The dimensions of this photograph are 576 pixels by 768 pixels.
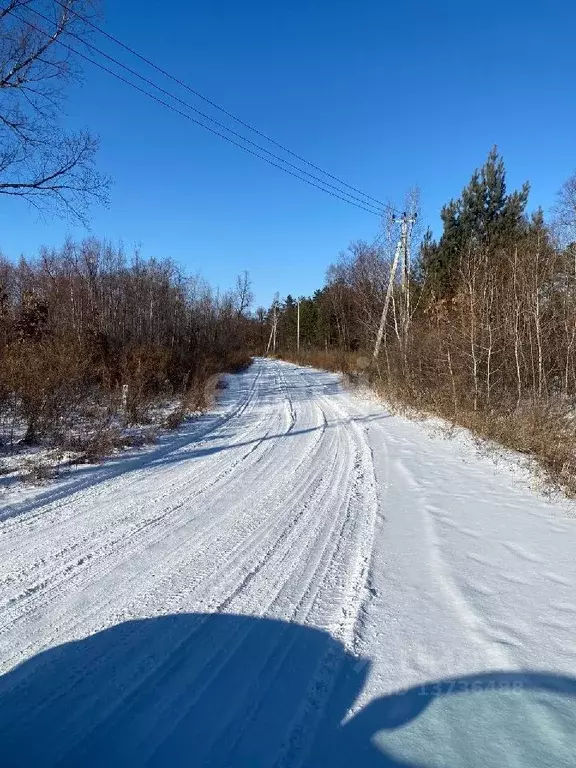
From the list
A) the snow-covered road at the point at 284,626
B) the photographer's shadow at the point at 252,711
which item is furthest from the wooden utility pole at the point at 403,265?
the photographer's shadow at the point at 252,711

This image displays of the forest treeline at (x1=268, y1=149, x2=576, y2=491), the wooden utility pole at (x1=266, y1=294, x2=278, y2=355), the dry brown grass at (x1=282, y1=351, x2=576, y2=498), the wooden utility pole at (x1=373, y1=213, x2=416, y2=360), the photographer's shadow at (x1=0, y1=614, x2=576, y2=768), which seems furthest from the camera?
the wooden utility pole at (x1=266, y1=294, x2=278, y2=355)

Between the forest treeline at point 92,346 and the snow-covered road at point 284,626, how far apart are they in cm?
333

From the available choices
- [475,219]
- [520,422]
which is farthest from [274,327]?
[520,422]

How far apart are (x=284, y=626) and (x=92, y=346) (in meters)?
16.3

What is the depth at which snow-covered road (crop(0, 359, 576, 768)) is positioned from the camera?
2268 mm

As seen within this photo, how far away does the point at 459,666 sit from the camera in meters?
2.81

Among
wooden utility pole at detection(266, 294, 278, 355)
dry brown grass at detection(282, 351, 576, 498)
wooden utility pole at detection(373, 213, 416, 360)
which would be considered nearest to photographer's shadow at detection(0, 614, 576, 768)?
dry brown grass at detection(282, 351, 576, 498)

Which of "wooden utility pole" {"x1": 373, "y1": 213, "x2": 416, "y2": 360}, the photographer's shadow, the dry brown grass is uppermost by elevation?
"wooden utility pole" {"x1": 373, "y1": 213, "x2": 416, "y2": 360}

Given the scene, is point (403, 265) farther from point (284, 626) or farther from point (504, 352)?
point (284, 626)

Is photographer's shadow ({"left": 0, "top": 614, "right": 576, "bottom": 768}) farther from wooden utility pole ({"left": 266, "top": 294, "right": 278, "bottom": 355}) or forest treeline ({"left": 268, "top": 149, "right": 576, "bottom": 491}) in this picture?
wooden utility pole ({"left": 266, "top": 294, "right": 278, "bottom": 355})

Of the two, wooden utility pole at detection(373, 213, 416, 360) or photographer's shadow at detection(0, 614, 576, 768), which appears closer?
photographer's shadow at detection(0, 614, 576, 768)

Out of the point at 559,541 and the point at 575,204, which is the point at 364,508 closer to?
the point at 559,541

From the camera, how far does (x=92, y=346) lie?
687 inches

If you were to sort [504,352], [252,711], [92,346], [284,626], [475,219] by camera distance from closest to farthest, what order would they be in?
[252,711] < [284,626] < [504,352] < [92,346] < [475,219]
